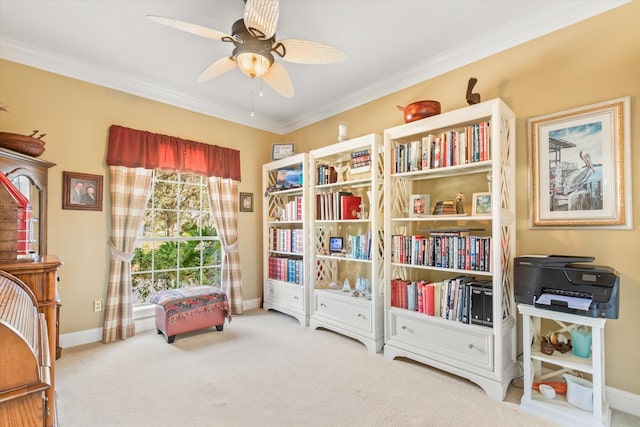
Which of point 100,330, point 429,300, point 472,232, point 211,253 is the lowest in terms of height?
point 100,330

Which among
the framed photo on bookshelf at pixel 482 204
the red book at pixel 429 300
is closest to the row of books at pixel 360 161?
the framed photo on bookshelf at pixel 482 204

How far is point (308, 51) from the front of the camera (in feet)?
7.07

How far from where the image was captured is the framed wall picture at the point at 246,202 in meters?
4.42

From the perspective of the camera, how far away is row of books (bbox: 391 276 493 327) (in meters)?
2.35

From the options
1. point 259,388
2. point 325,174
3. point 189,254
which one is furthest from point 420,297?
point 189,254

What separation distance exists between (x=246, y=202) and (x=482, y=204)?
10.1 feet

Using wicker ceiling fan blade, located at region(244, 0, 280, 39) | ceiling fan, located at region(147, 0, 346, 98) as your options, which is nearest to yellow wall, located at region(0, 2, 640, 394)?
ceiling fan, located at region(147, 0, 346, 98)

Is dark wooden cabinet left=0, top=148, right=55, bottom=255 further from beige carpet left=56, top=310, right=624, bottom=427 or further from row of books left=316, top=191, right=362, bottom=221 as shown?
row of books left=316, top=191, right=362, bottom=221

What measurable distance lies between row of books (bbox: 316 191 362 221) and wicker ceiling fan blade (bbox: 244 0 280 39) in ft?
6.26

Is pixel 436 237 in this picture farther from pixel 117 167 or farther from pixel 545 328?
pixel 117 167

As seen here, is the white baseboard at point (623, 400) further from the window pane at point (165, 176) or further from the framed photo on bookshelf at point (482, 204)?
the window pane at point (165, 176)

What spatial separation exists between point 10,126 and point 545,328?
15.7 feet

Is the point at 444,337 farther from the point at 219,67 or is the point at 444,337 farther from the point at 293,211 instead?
the point at 219,67

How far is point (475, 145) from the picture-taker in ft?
8.04
